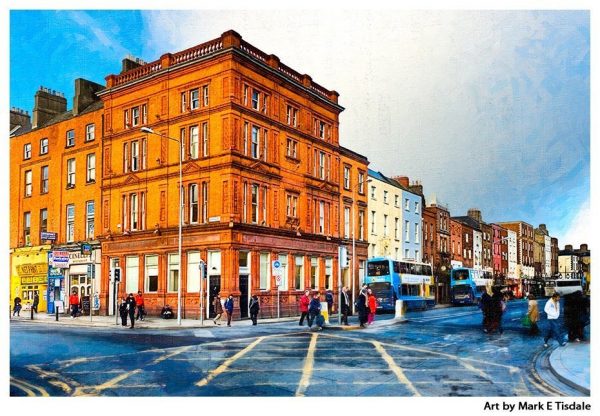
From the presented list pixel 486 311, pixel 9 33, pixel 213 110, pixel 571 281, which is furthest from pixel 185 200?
pixel 571 281

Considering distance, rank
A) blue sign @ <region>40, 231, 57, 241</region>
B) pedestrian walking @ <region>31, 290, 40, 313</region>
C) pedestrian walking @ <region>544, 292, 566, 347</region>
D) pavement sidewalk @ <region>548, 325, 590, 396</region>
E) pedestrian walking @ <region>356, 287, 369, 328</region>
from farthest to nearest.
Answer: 1. pedestrian walking @ <region>356, 287, 369, 328</region>
2. blue sign @ <region>40, 231, 57, 241</region>
3. pedestrian walking @ <region>31, 290, 40, 313</region>
4. pedestrian walking @ <region>544, 292, 566, 347</region>
5. pavement sidewalk @ <region>548, 325, 590, 396</region>

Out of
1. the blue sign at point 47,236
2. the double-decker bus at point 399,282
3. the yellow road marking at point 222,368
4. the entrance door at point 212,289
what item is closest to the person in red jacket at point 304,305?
Answer: the double-decker bus at point 399,282

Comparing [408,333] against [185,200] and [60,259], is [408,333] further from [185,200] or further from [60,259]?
[60,259]

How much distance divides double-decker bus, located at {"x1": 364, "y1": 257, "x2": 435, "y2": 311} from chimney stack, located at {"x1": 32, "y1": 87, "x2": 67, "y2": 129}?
431 inches

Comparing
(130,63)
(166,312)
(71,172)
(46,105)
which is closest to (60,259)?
(71,172)

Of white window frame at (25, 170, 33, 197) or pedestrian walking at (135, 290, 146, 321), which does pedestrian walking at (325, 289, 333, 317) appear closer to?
pedestrian walking at (135, 290, 146, 321)

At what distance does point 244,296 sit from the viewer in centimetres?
2100

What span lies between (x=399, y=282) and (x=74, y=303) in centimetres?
1299

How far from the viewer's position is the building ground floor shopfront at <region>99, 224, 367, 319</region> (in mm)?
19391

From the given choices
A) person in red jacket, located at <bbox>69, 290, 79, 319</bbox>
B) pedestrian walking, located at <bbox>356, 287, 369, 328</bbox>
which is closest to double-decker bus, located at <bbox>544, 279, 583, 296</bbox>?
pedestrian walking, located at <bbox>356, 287, 369, 328</bbox>

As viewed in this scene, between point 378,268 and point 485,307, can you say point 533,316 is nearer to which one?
point 485,307

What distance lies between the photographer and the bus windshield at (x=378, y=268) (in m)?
21.1

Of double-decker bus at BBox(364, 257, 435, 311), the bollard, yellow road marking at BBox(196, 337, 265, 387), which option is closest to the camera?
yellow road marking at BBox(196, 337, 265, 387)
